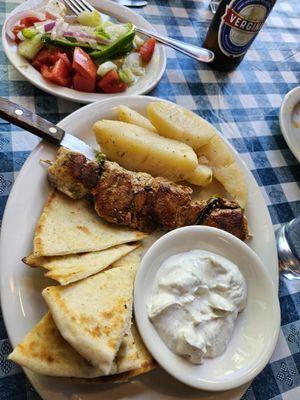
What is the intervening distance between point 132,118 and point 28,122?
18.8 inches

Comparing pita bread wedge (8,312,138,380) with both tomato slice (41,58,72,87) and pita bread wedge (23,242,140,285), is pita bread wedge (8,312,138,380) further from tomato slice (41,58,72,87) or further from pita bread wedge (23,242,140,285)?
tomato slice (41,58,72,87)

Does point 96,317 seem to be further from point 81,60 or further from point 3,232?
point 81,60

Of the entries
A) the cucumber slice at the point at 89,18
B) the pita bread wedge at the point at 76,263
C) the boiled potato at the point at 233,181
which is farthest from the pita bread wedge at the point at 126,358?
the cucumber slice at the point at 89,18

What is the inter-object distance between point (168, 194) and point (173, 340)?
0.58 metres

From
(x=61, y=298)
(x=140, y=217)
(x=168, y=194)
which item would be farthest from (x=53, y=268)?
(x=168, y=194)

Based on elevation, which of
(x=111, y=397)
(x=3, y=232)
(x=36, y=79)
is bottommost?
(x=111, y=397)

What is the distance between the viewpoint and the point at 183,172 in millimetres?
1650

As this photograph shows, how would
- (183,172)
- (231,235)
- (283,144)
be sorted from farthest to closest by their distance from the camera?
(283,144) → (183,172) → (231,235)

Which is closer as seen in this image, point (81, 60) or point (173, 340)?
point (173, 340)

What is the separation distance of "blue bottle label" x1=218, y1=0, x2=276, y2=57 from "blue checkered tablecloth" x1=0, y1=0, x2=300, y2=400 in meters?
0.27

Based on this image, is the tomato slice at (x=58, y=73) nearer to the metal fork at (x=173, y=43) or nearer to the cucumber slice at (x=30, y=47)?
the cucumber slice at (x=30, y=47)

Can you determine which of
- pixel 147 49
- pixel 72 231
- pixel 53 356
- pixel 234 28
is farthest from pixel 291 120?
pixel 53 356

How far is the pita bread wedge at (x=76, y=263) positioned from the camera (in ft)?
4.01

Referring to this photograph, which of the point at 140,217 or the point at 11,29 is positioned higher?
the point at 11,29
